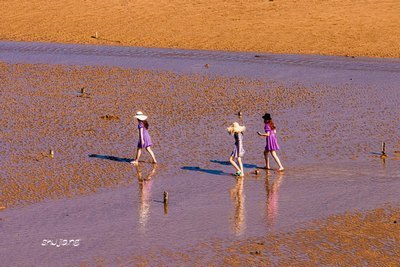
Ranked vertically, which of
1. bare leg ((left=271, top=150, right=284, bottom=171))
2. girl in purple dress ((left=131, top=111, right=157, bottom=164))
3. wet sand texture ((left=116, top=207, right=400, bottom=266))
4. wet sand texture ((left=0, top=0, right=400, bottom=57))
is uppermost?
wet sand texture ((left=0, top=0, right=400, bottom=57))

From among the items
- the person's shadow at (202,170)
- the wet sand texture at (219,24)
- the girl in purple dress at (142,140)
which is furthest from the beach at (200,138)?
the girl in purple dress at (142,140)

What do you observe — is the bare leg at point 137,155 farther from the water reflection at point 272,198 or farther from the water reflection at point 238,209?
the water reflection at point 272,198

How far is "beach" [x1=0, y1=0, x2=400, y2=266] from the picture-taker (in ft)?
51.0

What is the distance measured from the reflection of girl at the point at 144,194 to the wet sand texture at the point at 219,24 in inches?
862

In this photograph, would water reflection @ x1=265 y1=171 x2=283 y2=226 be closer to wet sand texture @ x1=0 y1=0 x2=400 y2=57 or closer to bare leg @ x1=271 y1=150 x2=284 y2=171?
bare leg @ x1=271 y1=150 x2=284 y2=171

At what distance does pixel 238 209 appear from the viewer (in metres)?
17.5

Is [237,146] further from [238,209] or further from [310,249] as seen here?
[310,249]

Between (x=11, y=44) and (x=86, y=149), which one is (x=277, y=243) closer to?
(x=86, y=149)

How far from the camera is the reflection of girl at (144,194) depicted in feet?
55.2

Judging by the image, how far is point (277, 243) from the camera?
1549 cm

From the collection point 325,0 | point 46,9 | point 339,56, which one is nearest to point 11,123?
point 339,56

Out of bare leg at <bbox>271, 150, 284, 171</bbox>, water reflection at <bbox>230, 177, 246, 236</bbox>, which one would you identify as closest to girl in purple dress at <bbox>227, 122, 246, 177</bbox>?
water reflection at <bbox>230, 177, 246, 236</bbox>

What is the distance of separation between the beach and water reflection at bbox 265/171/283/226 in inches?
2.3

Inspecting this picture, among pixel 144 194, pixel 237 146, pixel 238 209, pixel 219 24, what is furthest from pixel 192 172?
pixel 219 24
